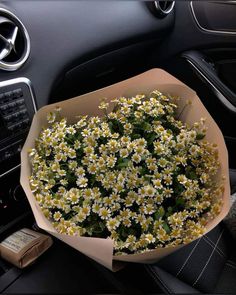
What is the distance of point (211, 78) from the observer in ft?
3.66

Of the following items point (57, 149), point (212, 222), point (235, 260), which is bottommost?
point (235, 260)

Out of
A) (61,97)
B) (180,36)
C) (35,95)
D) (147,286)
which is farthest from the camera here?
(180,36)

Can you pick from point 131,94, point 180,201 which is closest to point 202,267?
point 180,201

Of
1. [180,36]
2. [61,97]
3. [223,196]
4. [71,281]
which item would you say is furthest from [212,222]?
[180,36]

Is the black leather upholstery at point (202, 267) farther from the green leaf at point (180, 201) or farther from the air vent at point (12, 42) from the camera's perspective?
the air vent at point (12, 42)

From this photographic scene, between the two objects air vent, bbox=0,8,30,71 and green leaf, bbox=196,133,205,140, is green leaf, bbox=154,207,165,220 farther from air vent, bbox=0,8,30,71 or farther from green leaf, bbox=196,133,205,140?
air vent, bbox=0,8,30,71

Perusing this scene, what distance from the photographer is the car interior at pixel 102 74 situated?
2.35 ft

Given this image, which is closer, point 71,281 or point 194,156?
point 194,156

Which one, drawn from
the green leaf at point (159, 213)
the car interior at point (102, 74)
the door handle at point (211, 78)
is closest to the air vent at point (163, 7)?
the car interior at point (102, 74)

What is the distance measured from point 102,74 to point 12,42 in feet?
1.23

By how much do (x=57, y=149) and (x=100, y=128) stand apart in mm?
76

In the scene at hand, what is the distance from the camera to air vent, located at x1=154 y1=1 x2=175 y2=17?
1045 millimetres

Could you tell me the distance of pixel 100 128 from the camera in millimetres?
615

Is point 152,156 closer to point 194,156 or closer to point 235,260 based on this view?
point 194,156
